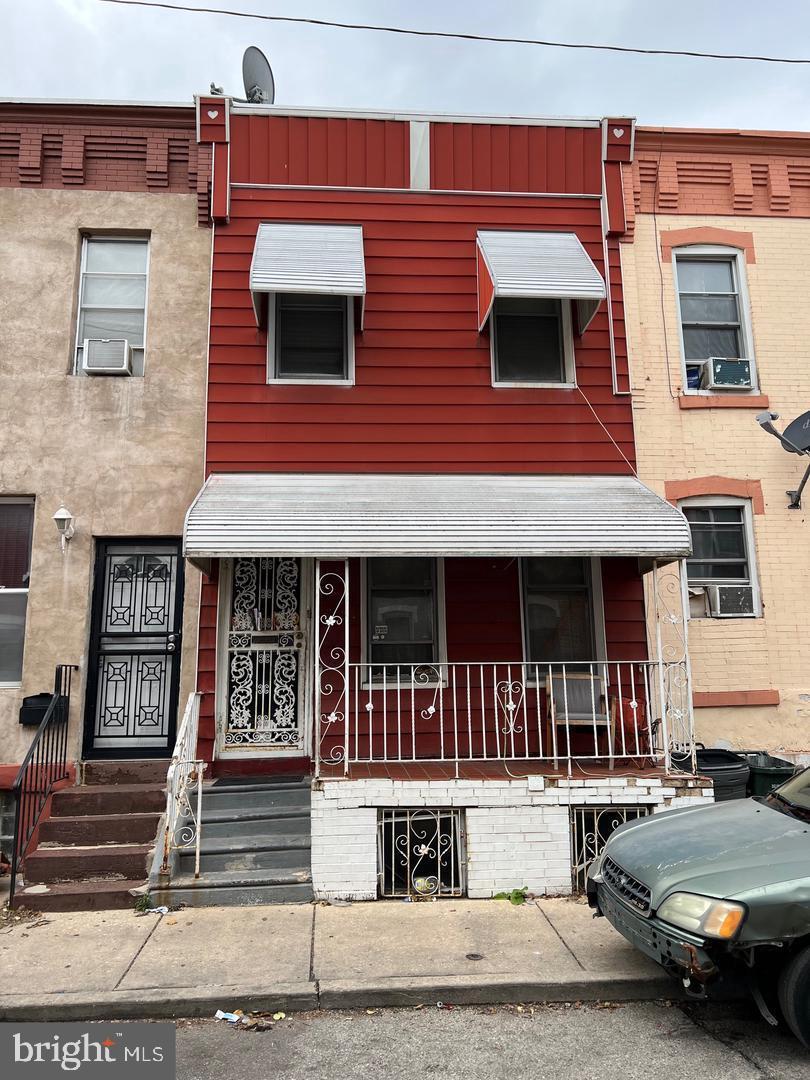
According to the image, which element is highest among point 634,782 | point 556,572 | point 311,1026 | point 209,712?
point 556,572

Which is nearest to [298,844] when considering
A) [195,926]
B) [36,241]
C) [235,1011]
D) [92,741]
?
[195,926]

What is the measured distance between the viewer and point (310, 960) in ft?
16.4

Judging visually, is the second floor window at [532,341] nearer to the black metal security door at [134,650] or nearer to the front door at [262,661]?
the front door at [262,661]

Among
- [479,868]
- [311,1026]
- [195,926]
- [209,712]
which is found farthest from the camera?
[209,712]

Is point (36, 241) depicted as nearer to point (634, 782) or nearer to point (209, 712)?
point (209, 712)

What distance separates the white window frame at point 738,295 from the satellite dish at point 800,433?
61 centimetres

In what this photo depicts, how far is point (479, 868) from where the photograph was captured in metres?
6.36

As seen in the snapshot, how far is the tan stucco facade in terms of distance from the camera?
25.7 feet

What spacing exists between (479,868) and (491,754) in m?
1.47

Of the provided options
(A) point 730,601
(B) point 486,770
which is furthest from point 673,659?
(B) point 486,770

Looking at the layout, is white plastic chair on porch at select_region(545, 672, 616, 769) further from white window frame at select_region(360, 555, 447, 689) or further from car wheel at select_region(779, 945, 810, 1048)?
car wheel at select_region(779, 945, 810, 1048)

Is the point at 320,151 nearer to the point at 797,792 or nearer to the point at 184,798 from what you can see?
the point at 184,798

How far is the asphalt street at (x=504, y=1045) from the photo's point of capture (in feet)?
12.4

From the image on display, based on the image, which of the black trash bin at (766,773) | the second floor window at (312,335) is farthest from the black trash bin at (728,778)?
the second floor window at (312,335)
